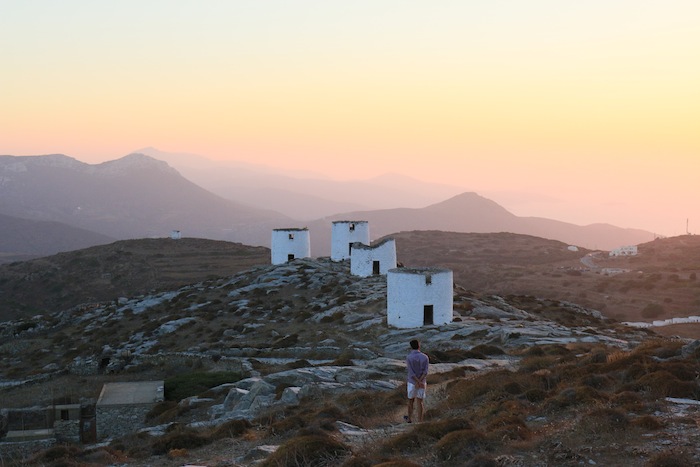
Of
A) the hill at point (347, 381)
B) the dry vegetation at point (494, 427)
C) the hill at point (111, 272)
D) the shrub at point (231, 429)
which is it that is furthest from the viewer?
the hill at point (111, 272)

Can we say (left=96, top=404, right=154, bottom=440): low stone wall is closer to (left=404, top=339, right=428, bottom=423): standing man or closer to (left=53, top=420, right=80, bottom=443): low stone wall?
(left=53, top=420, right=80, bottom=443): low stone wall

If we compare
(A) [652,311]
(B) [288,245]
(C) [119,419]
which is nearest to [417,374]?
(C) [119,419]

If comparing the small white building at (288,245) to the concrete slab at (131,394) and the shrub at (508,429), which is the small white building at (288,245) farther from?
the shrub at (508,429)

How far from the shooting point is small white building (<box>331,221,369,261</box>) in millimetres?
51884

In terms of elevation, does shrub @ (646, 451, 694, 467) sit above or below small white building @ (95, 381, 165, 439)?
above

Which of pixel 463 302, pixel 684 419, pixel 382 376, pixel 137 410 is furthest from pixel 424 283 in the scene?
pixel 684 419

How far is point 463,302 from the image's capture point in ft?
129

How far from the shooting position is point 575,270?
258 ft

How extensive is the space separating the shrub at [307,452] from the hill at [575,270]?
35276 millimetres

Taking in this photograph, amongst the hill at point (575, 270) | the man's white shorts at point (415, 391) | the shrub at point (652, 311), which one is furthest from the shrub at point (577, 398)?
the shrub at point (652, 311)

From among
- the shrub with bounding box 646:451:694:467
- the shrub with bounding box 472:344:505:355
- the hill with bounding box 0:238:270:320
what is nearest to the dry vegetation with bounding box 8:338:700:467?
the shrub with bounding box 646:451:694:467

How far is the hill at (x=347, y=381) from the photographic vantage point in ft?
40.0

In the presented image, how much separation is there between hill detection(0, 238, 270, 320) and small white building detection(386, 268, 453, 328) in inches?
1532

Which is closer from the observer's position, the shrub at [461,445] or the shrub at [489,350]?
the shrub at [461,445]
